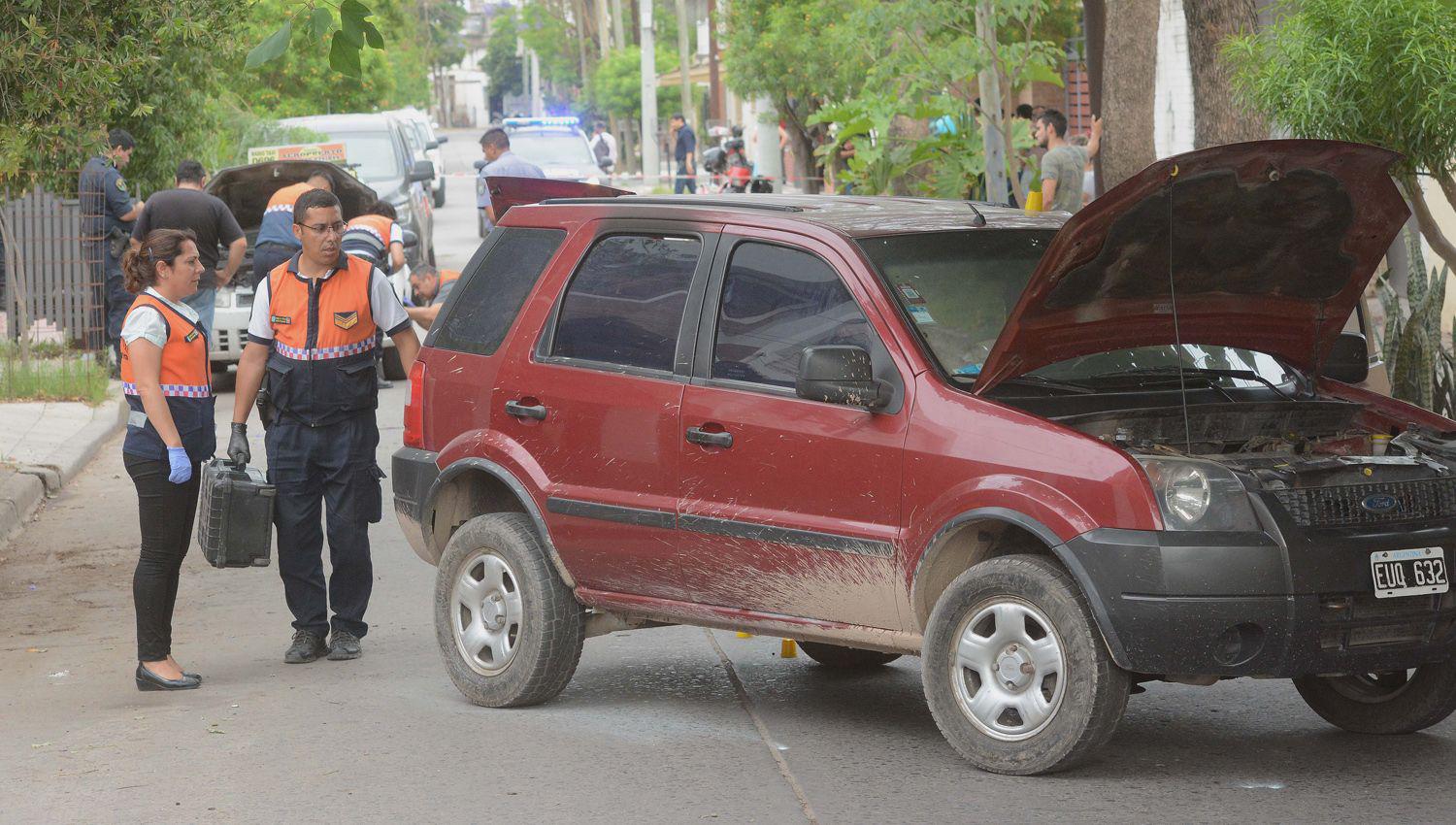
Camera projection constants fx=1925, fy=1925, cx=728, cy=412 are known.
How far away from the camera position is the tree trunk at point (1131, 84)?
12547 millimetres

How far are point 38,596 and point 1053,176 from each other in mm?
7889

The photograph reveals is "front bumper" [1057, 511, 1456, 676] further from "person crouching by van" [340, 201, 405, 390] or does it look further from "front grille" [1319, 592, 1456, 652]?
"person crouching by van" [340, 201, 405, 390]

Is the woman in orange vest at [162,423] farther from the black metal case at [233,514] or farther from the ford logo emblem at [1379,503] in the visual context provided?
the ford logo emblem at [1379,503]

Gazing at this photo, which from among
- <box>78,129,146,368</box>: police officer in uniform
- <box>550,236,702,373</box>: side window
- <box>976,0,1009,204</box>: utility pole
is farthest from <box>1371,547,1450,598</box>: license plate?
<box>78,129,146,368</box>: police officer in uniform

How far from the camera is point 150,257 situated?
754 cm

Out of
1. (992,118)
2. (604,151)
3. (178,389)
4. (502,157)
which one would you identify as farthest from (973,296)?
(604,151)

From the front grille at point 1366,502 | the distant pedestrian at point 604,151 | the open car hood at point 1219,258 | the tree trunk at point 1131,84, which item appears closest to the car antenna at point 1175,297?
the open car hood at point 1219,258

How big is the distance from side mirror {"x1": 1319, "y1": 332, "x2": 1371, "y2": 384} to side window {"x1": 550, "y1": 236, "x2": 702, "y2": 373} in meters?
2.48

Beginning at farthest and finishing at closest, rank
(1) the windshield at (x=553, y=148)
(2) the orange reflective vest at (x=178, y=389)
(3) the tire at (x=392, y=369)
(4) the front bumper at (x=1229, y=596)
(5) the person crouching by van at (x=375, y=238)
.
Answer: (1) the windshield at (x=553, y=148)
(3) the tire at (x=392, y=369)
(5) the person crouching by van at (x=375, y=238)
(2) the orange reflective vest at (x=178, y=389)
(4) the front bumper at (x=1229, y=596)

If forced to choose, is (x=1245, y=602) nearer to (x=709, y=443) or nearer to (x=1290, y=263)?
(x=1290, y=263)

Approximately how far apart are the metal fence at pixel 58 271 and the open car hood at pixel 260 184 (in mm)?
1370

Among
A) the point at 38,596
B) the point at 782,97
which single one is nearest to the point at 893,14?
the point at 38,596

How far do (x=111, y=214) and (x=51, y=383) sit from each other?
5.39 ft

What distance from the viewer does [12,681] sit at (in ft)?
25.7
